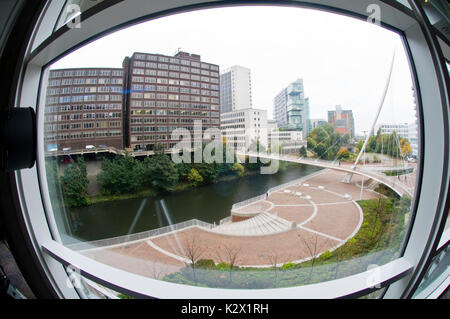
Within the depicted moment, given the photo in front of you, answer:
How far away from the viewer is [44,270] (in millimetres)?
1111

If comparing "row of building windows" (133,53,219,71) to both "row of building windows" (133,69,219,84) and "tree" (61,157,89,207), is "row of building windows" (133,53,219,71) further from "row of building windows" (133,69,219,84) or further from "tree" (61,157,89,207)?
"tree" (61,157,89,207)

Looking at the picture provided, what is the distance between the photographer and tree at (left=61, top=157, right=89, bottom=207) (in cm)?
122

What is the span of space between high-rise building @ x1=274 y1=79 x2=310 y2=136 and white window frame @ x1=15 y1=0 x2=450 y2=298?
52 cm

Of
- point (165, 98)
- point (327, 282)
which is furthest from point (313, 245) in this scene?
point (165, 98)

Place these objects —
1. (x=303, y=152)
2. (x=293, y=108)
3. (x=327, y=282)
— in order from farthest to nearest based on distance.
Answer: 1. (x=303, y=152)
2. (x=293, y=108)
3. (x=327, y=282)

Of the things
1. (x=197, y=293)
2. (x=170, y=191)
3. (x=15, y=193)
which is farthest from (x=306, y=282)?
(x=15, y=193)

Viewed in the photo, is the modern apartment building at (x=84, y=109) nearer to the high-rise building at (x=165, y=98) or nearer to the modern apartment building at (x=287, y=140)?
the high-rise building at (x=165, y=98)

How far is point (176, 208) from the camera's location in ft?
3.96

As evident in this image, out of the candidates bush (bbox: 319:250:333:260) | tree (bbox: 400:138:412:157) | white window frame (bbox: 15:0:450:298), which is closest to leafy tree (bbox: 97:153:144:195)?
white window frame (bbox: 15:0:450:298)

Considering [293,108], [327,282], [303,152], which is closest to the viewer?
[327,282]

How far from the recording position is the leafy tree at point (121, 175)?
1152 millimetres

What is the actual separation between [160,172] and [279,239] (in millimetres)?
928

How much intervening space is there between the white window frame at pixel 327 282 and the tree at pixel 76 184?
0.56ft

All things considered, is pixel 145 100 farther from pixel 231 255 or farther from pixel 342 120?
pixel 342 120
